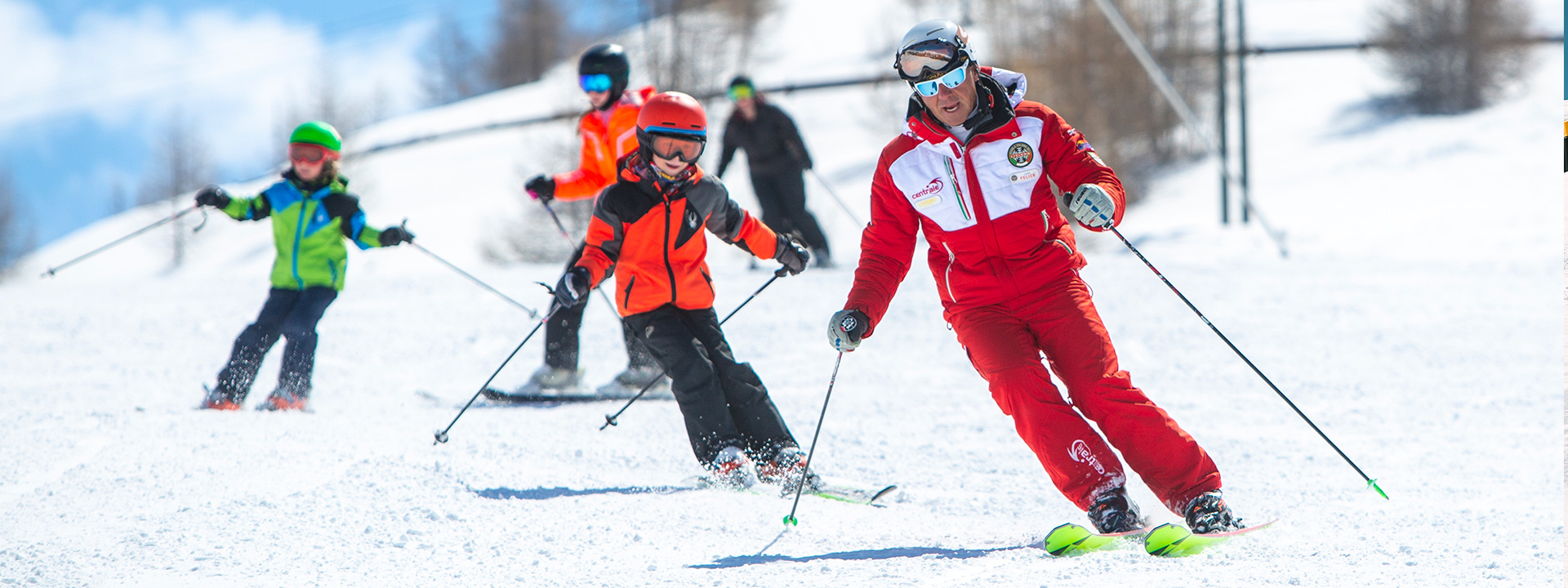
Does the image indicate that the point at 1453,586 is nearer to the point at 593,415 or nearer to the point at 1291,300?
the point at 593,415

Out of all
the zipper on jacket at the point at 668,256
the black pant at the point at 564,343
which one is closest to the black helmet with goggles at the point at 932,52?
the zipper on jacket at the point at 668,256

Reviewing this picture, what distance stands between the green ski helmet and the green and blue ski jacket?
19cm

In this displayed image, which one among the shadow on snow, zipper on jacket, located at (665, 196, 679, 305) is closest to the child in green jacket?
zipper on jacket, located at (665, 196, 679, 305)

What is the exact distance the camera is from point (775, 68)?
38500mm

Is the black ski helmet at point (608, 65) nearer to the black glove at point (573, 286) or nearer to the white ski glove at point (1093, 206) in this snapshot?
the black glove at point (573, 286)

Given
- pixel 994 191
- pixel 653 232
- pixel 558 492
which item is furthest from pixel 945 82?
pixel 558 492

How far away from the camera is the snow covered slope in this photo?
2795 mm

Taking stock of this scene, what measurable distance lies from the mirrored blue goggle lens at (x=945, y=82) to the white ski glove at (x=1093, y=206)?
0.45 m

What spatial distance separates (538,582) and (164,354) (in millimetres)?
5414

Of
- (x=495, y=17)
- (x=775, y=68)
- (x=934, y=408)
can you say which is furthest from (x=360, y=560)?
(x=495, y=17)

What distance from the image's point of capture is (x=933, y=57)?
3160 millimetres

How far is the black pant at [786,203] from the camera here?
364 inches

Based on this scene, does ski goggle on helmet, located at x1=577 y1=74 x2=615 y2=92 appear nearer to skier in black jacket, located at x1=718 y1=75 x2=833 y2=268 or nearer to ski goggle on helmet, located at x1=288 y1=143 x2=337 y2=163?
ski goggle on helmet, located at x1=288 y1=143 x2=337 y2=163

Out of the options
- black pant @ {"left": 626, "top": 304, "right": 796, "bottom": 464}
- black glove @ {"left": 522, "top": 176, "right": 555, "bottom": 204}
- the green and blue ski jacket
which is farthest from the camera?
the green and blue ski jacket
